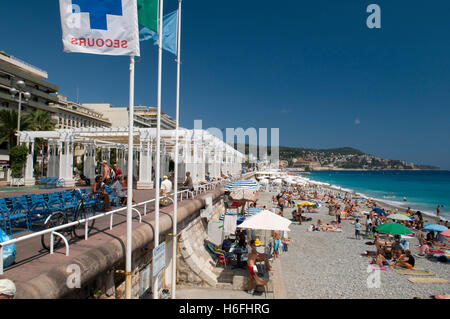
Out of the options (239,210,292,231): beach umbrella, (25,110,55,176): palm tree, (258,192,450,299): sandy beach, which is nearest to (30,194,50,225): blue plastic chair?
(239,210,292,231): beach umbrella

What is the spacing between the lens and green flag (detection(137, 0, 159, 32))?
17.2 ft

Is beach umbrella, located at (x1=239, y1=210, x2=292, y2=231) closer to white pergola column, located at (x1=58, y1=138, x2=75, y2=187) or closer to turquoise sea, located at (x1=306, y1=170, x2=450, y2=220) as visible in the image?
white pergola column, located at (x1=58, y1=138, x2=75, y2=187)

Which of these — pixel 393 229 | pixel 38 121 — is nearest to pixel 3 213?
pixel 393 229

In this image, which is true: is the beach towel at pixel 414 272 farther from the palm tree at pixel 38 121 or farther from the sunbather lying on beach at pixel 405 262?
the palm tree at pixel 38 121

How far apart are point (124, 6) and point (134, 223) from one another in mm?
4449

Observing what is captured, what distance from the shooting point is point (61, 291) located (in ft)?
10.8

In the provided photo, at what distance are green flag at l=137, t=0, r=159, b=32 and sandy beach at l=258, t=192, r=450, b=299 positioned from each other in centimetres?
874

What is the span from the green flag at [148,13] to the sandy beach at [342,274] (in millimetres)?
8735

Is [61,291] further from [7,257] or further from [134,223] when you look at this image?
[134,223]

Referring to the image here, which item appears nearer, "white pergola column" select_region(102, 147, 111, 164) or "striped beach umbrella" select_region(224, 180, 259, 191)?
"striped beach umbrella" select_region(224, 180, 259, 191)

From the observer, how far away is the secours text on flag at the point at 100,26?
4266mm

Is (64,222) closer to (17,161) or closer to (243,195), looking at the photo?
(243,195)

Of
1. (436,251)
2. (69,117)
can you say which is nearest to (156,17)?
(436,251)

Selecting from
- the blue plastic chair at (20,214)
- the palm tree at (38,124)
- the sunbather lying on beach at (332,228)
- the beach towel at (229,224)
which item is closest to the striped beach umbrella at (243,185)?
the beach towel at (229,224)
